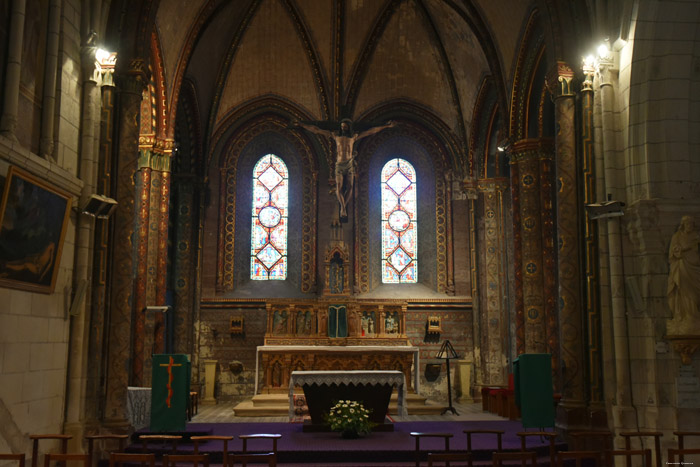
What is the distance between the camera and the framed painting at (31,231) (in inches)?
334

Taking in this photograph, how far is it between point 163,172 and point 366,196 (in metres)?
6.59

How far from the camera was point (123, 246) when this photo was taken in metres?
11.7

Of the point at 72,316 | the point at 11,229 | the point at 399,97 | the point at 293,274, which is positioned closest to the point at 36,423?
the point at 72,316

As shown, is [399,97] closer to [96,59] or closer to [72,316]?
[96,59]

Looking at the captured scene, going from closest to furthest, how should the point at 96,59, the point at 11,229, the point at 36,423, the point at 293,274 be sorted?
the point at 11,229 → the point at 36,423 → the point at 96,59 → the point at 293,274

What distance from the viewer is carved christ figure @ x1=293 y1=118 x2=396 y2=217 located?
19.8 meters

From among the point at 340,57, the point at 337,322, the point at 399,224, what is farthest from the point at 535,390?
the point at 340,57

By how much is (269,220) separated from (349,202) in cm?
249

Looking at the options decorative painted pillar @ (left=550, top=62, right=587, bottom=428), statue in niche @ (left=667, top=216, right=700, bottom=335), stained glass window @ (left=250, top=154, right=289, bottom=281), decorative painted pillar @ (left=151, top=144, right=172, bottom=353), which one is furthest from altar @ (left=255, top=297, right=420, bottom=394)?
statue in niche @ (left=667, top=216, right=700, bottom=335)

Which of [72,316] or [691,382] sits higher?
Result: [72,316]

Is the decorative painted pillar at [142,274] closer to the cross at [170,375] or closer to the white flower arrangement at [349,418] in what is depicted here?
the cross at [170,375]

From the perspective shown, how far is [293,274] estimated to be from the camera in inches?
840

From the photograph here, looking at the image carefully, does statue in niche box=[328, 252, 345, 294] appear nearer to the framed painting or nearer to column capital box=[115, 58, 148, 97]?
column capital box=[115, 58, 148, 97]

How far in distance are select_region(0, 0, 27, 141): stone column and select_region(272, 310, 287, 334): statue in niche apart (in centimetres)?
1140
